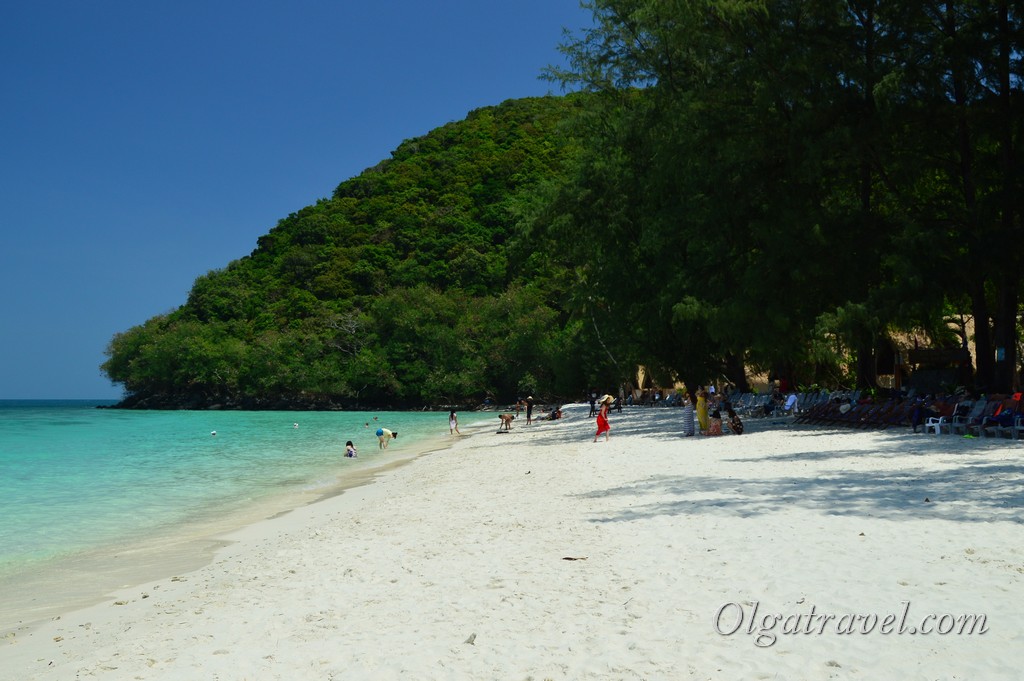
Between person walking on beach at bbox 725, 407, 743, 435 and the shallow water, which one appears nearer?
the shallow water

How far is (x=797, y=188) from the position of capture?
20078 mm

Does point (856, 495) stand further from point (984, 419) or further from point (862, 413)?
point (862, 413)

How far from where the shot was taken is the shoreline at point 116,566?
23.2 feet

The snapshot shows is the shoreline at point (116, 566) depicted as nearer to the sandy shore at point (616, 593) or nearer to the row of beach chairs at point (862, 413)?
the sandy shore at point (616, 593)

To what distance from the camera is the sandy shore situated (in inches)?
164

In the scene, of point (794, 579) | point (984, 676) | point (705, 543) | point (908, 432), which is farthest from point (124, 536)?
point (908, 432)

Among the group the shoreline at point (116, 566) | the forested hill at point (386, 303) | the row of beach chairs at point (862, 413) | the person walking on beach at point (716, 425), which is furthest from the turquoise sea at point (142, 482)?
the forested hill at point (386, 303)

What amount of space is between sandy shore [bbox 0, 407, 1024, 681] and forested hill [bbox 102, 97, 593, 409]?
5460 cm

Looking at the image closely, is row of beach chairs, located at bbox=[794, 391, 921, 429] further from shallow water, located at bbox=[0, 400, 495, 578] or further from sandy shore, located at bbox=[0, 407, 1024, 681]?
shallow water, located at bbox=[0, 400, 495, 578]

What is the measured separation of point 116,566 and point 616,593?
639cm

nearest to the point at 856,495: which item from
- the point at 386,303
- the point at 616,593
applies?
the point at 616,593

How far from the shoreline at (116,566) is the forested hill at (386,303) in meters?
51.3

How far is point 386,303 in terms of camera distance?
7756 centimetres

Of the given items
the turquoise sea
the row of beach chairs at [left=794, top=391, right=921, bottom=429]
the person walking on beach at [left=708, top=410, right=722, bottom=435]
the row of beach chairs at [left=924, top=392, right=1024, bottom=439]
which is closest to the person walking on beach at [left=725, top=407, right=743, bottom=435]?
the person walking on beach at [left=708, top=410, right=722, bottom=435]
